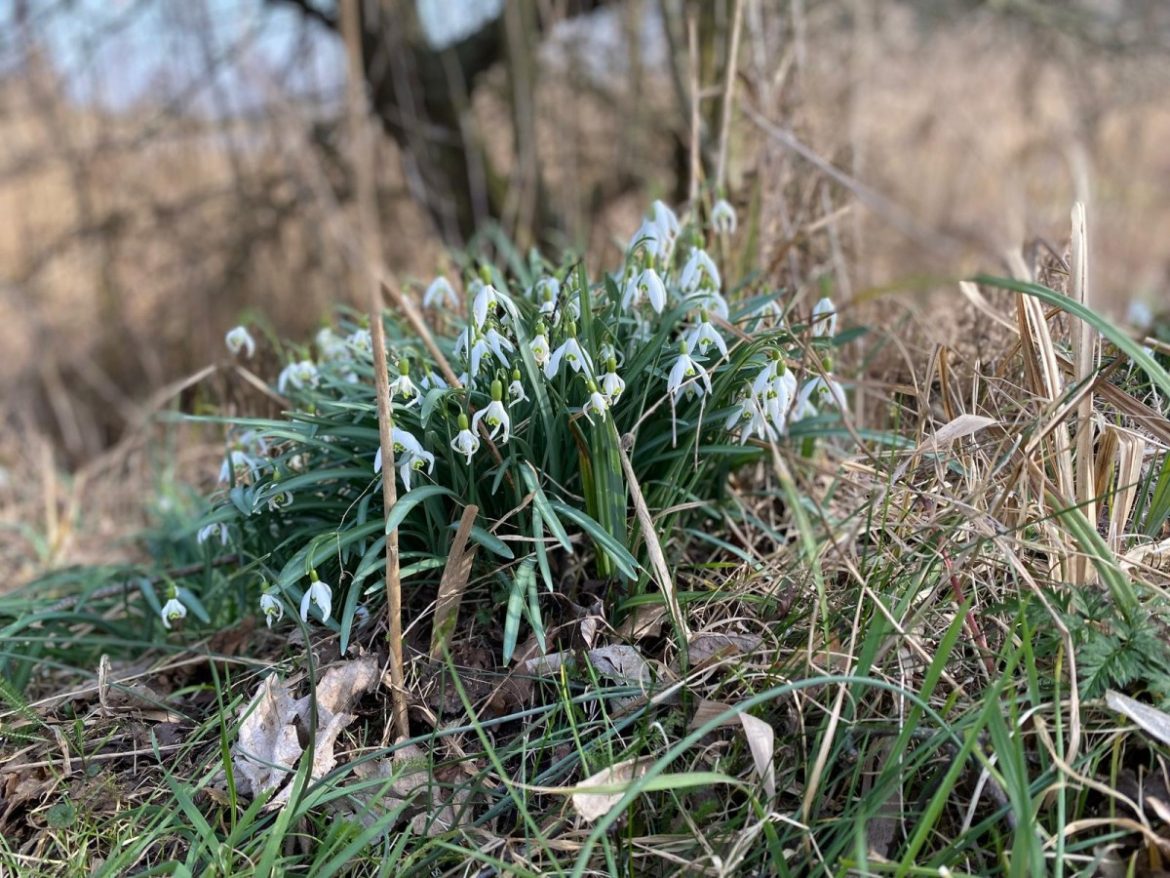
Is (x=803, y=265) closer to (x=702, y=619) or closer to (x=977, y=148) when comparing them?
(x=702, y=619)

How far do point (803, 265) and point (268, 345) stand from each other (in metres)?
1.91

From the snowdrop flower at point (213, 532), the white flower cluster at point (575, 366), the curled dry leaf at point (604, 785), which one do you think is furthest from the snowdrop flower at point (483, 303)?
the curled dry leaf at point (604, 785)

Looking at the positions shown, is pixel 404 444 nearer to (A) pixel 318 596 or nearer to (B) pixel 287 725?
(A) pixel 318 596

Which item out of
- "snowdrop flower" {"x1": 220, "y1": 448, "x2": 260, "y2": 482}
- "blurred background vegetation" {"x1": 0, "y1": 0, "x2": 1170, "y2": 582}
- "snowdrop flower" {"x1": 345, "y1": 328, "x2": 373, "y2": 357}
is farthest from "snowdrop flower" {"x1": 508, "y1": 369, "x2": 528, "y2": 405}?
"blurred background vegetation" {"x1": 0, "y1": 0, "x2": 1170, "y2": 582}

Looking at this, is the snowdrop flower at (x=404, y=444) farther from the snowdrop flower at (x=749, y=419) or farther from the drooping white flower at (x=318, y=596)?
the snowdrop flower at (x=749, y=419)

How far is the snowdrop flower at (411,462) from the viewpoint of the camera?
1.83m

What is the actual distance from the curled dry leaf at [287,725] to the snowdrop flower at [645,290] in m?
0.96

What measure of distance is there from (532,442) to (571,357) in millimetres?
232

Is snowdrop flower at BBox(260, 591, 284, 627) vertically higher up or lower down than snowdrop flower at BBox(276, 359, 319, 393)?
lower down

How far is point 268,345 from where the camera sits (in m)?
3.20

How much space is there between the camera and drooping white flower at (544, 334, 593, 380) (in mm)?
1827

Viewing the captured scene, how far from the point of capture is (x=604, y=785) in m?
1.49

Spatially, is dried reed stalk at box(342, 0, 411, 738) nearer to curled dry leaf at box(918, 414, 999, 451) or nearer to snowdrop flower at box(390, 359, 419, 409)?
snowdrop flower at box(390, 359, 419, 409)

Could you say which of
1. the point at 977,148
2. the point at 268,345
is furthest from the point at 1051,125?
the point at 268,345
